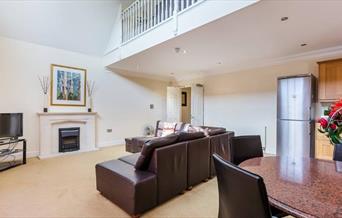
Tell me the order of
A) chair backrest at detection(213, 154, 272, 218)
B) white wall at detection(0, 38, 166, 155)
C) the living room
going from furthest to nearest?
white wall at detection(0, 38, 166, 155), the living room, chair backrest at detection(213, 154, 272, 218)

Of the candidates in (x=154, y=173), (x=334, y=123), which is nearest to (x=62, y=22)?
(x=154, y=173)

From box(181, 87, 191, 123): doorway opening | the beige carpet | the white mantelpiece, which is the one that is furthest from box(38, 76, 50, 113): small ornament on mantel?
box(181, 87, 191, 123): doorway opening

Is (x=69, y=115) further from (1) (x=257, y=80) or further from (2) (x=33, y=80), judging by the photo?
(1) (x=257, y=80)

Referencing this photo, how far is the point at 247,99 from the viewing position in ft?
17.1

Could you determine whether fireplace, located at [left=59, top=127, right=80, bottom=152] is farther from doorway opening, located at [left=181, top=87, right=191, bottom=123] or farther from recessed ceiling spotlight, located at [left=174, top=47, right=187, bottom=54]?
doorway opening, located at [left=181, top=87, right=191, bottom=123]

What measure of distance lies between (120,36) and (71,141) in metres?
3.09

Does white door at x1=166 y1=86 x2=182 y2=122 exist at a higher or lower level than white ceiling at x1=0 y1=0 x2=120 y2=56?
lower

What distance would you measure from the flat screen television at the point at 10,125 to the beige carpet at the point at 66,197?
0.74m

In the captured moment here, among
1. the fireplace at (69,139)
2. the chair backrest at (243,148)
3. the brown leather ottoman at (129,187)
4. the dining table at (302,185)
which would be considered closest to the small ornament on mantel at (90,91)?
the fireplace at (69,139)

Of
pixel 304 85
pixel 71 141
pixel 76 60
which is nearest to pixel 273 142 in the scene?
pixel 304 85

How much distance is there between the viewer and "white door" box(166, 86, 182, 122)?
6.90m

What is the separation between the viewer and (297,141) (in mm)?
3750

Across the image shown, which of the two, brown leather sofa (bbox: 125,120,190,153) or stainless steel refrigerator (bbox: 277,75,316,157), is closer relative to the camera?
stainless steel refrigerator (bbox: 277,75,316,157)

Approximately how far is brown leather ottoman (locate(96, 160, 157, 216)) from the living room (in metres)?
0.02
